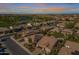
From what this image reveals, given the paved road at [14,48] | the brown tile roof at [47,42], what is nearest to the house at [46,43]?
the brown tile roof at [47,42]

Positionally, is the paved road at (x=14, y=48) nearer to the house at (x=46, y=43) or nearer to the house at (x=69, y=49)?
the house at (x=46, y=43)

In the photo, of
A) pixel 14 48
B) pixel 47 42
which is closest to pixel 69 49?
pixel 47 42

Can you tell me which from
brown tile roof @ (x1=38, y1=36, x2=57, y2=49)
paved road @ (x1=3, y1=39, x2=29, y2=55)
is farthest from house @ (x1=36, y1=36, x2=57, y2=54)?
paved road @ (x1=3, y1=39, x2=29, y2=55)

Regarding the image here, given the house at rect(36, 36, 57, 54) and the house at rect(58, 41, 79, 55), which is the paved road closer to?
the house at rect(36, 36, 57, 54)

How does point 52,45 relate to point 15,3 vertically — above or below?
below

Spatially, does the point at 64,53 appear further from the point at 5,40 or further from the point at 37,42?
the point at 5,40

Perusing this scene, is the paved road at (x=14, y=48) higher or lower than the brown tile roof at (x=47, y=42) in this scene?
lower

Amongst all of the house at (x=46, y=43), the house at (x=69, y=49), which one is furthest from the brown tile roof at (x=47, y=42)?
the house at (x=69, y=49)

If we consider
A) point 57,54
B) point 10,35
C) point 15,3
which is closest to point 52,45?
point 57,54
